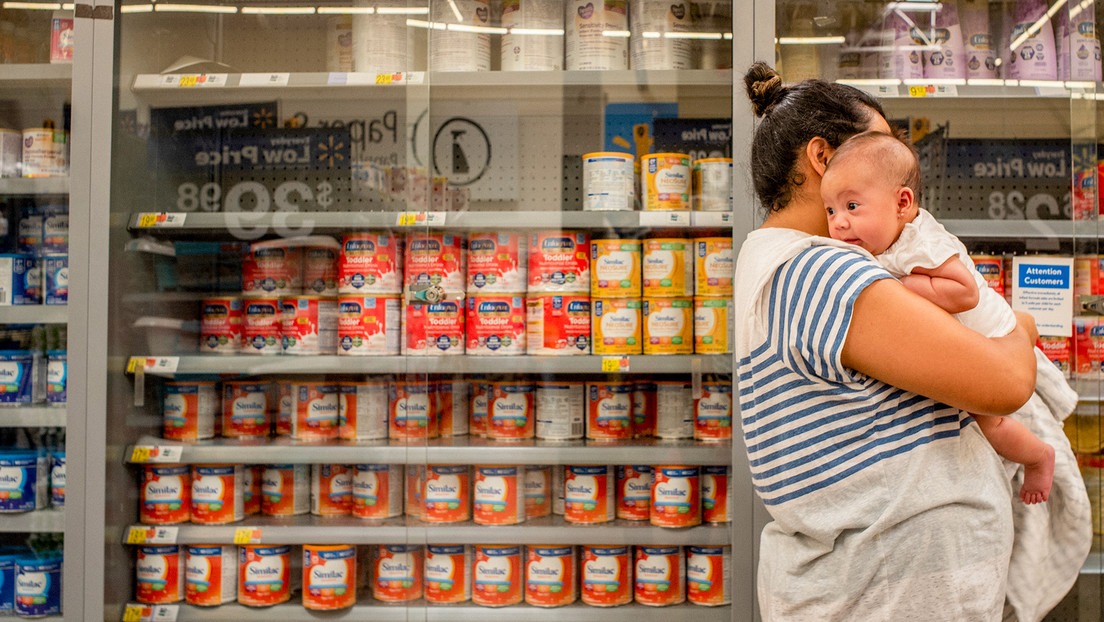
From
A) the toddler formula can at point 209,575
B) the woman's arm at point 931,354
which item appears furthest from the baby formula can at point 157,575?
the woman's arm at point 931,354

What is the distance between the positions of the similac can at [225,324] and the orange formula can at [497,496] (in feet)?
2.61

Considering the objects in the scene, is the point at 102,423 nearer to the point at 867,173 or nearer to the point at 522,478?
the point at 522,478

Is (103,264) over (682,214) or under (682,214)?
under

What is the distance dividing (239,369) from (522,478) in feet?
2.69

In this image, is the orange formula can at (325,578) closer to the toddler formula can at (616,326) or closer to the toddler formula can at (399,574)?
the toddler formula can at (399,574)

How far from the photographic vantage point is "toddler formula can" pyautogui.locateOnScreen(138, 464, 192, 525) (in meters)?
2.20

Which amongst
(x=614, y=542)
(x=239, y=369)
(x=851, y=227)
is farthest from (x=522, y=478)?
(x=851, y=227)

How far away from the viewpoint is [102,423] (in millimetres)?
2070

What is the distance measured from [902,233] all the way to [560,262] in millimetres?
1026

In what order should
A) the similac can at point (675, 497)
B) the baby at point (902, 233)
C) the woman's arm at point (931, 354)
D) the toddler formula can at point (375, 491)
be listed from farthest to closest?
1. the toddler formula can at point (375, 491)
2. the similac can at point (675, 497)
3. the baby at point (902, 233)
4. the woman's arm at point (931, 354)

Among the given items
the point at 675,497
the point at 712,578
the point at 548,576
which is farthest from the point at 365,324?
the point at 712,578

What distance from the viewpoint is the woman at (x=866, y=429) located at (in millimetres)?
1104

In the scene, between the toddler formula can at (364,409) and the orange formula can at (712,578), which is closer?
the orange formula can at (712,578)

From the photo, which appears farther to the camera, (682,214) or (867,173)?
(682,214)
